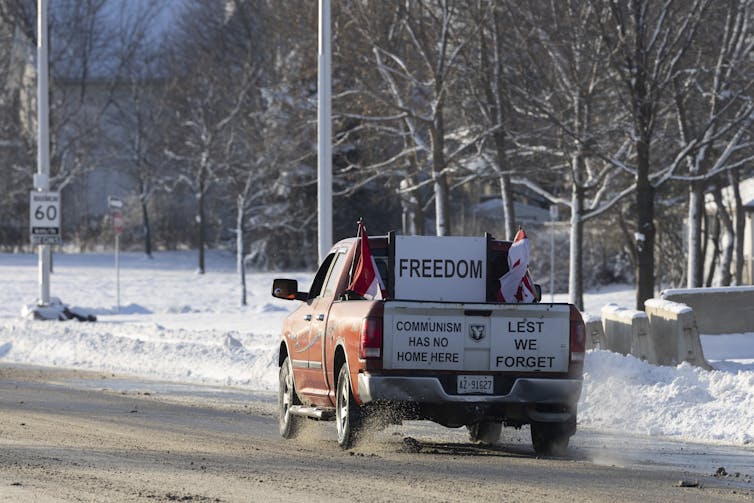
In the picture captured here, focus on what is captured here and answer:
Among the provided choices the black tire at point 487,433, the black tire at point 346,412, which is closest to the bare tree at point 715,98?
the black tire at point 487,433

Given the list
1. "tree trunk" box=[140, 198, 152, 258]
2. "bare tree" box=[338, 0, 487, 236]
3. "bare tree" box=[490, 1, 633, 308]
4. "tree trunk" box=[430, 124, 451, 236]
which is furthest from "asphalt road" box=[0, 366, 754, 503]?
"tree trunk" box=[140, 198, 152, 258]

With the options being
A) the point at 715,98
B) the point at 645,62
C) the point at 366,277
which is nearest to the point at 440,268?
the point at 366,277

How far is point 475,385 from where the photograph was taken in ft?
35.9

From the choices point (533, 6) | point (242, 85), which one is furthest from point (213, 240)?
point (533, 6)

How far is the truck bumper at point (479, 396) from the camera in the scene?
1077 centimetres

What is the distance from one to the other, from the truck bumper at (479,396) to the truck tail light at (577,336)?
0.20 meters

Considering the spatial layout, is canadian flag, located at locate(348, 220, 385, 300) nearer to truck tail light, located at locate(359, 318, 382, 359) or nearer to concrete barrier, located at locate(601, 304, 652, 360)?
truck tail light, located at locate(359, 318, 382, 359)

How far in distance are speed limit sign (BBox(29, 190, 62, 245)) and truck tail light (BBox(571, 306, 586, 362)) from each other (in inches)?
844

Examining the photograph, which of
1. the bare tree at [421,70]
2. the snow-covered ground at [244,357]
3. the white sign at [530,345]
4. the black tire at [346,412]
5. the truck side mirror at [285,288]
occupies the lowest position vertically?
the snow-covered ground at [244,357]

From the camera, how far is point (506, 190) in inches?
1337

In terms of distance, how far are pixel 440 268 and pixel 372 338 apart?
1.72 metres

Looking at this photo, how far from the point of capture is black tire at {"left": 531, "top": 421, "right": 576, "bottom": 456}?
11.4 m

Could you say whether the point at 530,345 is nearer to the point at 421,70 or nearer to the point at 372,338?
the point at 372,338

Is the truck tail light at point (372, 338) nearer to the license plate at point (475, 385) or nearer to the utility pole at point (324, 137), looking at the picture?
the license plate at point (475, 385)
